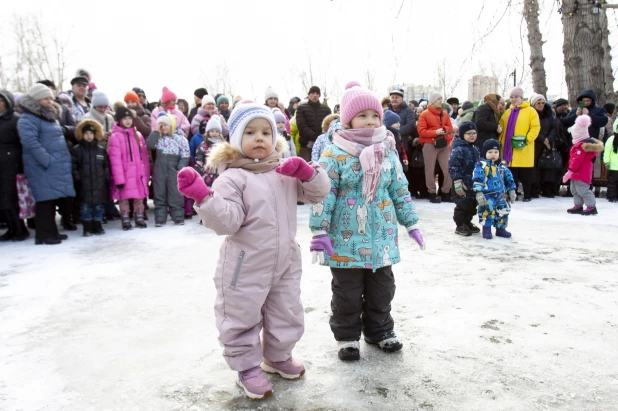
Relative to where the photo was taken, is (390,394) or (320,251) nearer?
(390,394)

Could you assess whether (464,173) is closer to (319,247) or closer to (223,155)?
(319,247)

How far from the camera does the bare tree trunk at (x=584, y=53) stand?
8680 millimetres

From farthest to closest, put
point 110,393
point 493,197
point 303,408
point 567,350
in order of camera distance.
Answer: point 493,197
point 567,350
point 110,393
point 303,408

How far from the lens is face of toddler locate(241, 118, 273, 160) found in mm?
2523

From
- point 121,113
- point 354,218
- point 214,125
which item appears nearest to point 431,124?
point 214,125

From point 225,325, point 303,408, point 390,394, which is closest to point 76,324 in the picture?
point 225,325

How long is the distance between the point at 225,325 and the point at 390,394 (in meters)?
0.95

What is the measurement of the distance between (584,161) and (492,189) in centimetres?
273

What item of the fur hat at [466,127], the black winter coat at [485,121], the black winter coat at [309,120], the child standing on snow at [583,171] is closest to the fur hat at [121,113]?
the black winter coat at [309,120]

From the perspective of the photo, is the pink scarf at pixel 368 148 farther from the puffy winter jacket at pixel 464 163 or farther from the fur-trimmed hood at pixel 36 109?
the fur-trimmed hood at pixel 36 109

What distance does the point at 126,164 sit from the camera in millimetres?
7059

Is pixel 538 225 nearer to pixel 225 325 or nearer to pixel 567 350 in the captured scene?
pixel 567 350

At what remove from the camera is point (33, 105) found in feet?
19.9

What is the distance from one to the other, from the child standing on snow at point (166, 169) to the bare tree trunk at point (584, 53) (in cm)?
722
